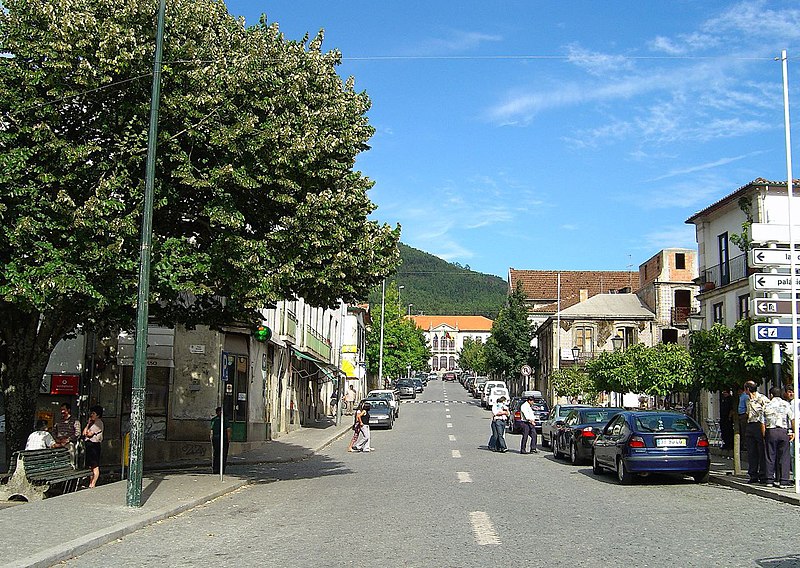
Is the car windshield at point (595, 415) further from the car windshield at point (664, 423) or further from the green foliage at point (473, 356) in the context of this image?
the green foliage at point (473, 356)

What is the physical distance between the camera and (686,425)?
55.6 feet

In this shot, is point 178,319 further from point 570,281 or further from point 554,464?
point 570,281

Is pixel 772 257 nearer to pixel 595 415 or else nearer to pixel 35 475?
pixel 595 415

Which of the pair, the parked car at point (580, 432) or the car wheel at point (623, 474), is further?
the parked car at point (580, 432)

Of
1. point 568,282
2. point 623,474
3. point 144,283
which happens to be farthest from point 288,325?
point 568,282

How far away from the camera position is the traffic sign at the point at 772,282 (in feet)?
52.0

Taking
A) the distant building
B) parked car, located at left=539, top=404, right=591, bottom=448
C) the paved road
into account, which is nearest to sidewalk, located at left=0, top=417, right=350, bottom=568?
the paved road

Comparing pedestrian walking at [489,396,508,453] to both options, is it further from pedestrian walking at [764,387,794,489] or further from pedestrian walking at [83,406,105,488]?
pedestrian walking at [83,406,105,488]

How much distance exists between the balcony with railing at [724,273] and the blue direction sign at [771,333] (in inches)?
706

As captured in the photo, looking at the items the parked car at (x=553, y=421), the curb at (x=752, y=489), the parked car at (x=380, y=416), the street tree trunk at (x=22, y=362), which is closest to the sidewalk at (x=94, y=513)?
the street tree trunk at (x=22, y=362)

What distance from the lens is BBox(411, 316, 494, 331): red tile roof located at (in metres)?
185

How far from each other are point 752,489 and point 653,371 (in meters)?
11.7

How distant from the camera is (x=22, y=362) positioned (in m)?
15.6

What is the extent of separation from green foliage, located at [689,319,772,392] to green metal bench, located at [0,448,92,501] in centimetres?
1422
